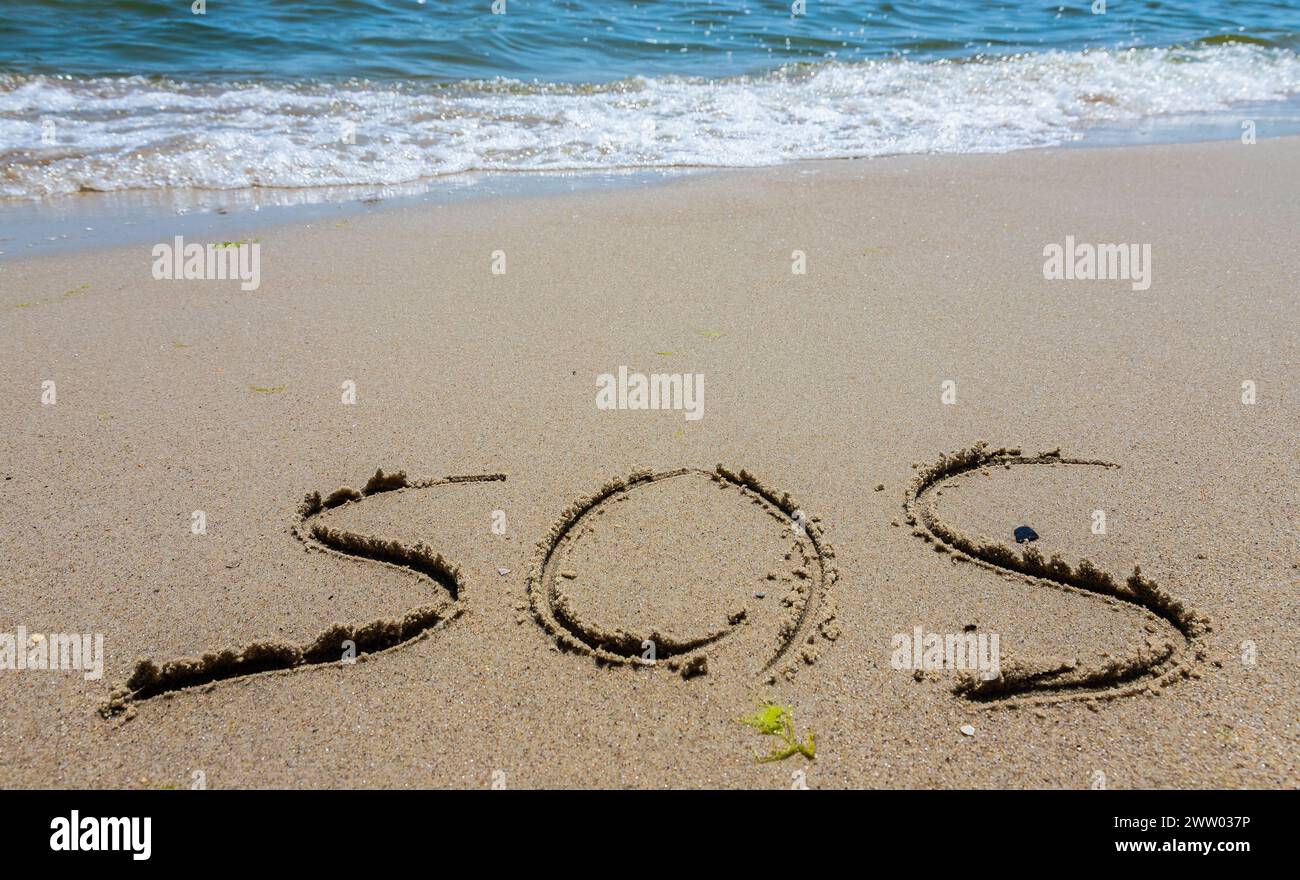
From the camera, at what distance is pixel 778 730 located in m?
1.93

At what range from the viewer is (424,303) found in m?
3.86

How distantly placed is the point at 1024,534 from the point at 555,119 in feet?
17.8

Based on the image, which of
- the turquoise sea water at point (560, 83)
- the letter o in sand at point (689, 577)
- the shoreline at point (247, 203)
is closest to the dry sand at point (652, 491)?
the letter o in sand at point (689, 577)

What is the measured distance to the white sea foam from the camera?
5.70 meters

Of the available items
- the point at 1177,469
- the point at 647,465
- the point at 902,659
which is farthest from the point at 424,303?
the point at 1177,469

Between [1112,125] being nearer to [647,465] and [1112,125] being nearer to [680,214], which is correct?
[680,214]

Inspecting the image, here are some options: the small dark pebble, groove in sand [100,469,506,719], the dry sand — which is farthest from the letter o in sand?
the small dark pebble

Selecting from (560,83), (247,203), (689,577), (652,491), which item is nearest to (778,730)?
(689,577)

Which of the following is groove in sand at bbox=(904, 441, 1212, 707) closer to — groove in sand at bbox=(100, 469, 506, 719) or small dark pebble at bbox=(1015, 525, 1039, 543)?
small dark pebble at bbox=(1015, 525, 1039, 543)

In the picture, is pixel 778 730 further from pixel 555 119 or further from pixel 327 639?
pixel 555 119

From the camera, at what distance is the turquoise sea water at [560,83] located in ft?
19.6

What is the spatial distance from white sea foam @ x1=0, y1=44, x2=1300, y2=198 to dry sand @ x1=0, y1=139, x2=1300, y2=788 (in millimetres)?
1515
